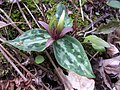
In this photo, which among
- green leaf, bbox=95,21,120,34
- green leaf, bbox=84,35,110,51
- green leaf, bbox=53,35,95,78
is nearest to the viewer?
green leaf, bbox=53,35,95,78

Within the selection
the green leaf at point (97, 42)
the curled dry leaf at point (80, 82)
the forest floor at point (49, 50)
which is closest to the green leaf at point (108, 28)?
the forest floor at point (49, 50)

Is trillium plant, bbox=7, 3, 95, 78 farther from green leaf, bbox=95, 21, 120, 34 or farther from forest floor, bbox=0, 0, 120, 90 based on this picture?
green leaf, bbox=95, 21, 120, 34

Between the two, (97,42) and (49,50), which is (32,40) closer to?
(49,50)

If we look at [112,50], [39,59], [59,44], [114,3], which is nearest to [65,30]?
[59,44]

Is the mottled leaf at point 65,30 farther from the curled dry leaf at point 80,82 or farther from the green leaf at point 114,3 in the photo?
the green leaf at point 114,3

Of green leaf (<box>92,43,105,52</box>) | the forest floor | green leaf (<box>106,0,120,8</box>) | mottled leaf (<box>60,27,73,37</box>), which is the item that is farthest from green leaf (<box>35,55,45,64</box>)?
green leaf (<box>106,0,120,8</box>)

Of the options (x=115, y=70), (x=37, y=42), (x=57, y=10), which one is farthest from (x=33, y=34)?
(x=115, y=70)
